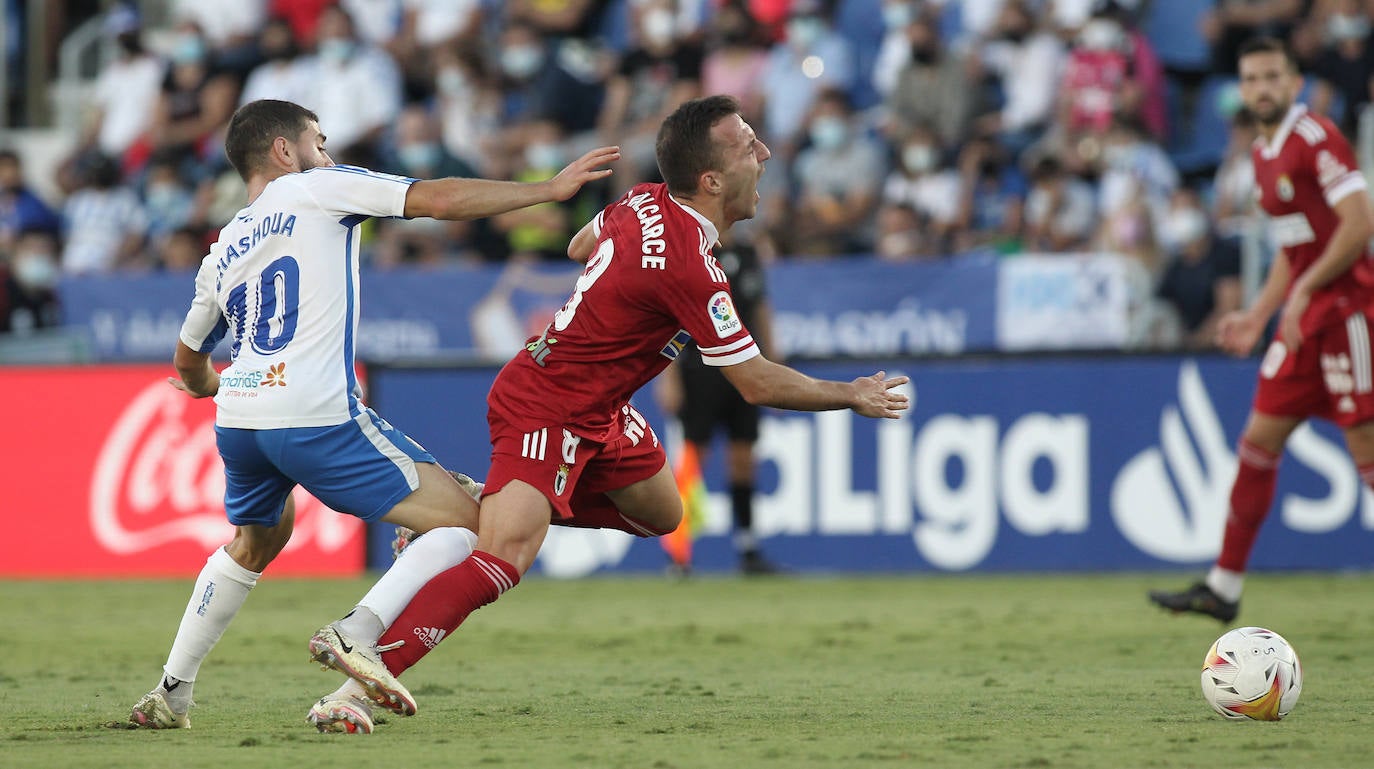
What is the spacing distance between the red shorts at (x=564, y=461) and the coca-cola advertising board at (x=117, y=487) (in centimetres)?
662

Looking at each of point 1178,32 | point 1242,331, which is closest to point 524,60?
point 1178,32

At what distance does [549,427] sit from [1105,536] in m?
7.00

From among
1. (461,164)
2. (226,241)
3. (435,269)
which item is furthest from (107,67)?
(226,241)

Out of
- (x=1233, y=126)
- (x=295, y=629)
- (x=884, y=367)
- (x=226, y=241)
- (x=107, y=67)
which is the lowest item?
(x=295, y=629)

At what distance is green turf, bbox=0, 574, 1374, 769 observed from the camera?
5.21 metres

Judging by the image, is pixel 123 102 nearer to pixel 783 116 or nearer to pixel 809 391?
pixel 783 116

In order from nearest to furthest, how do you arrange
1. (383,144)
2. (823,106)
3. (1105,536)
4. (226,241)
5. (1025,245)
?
1. (226,241)
2. (1105,536)
3. (1025,245)
4. (823,106)
5. (383,144)

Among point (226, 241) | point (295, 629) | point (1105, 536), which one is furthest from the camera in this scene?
point (1105, 536)

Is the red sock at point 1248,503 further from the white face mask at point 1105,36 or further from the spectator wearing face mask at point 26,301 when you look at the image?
the spectator wearing face mask at point 26,301

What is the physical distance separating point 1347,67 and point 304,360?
1111 centimetres

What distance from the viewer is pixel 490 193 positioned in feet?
18.2

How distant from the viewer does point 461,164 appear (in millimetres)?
16359

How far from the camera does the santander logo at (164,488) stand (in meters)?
12.7

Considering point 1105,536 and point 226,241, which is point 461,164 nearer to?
point 1105,536
